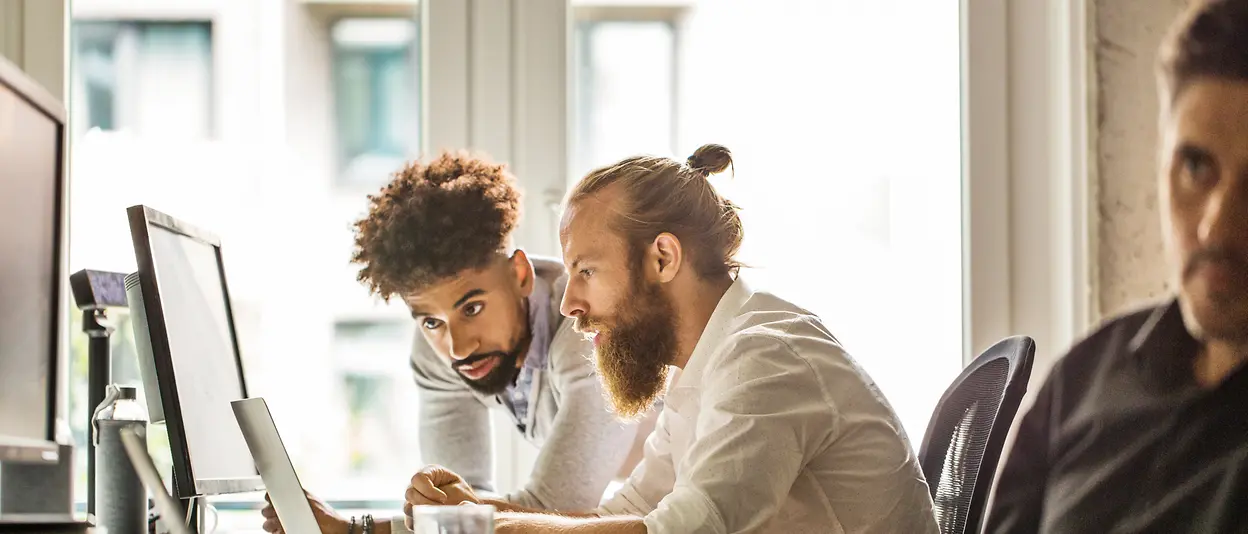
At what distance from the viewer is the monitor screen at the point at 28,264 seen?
1.11 metres

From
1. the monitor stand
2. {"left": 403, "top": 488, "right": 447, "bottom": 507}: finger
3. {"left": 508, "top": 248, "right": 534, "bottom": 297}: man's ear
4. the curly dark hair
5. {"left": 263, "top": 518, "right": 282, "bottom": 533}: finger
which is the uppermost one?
the curly dark hair

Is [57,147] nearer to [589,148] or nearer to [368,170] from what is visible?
[368,170]

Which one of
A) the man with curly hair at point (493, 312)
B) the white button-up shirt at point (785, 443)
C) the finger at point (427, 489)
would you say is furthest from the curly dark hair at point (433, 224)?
the white button-up shirt at point (785, 443)

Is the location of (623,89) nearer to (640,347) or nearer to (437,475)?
(640,347)

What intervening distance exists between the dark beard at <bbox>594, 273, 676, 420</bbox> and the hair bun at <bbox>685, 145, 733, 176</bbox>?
0.20 m

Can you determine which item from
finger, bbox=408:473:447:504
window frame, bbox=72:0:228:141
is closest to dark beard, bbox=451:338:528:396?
finger, bbox=408:473:447:504

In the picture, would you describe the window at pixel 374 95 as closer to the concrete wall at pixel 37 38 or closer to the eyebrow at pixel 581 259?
the concrete wall at pixel 37 38

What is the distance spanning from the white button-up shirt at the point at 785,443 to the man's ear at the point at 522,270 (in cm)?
51

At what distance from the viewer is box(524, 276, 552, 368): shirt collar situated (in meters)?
1.90

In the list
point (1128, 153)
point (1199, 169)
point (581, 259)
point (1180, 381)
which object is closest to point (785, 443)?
point (581, 259)

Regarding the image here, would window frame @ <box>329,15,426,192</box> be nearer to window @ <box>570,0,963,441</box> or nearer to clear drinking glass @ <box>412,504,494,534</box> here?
window @ <box>570,0,963,441</box>

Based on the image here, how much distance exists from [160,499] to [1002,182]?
1653 mm

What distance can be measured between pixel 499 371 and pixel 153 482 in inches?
36.0

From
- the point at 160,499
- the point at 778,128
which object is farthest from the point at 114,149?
the point at 160,499
